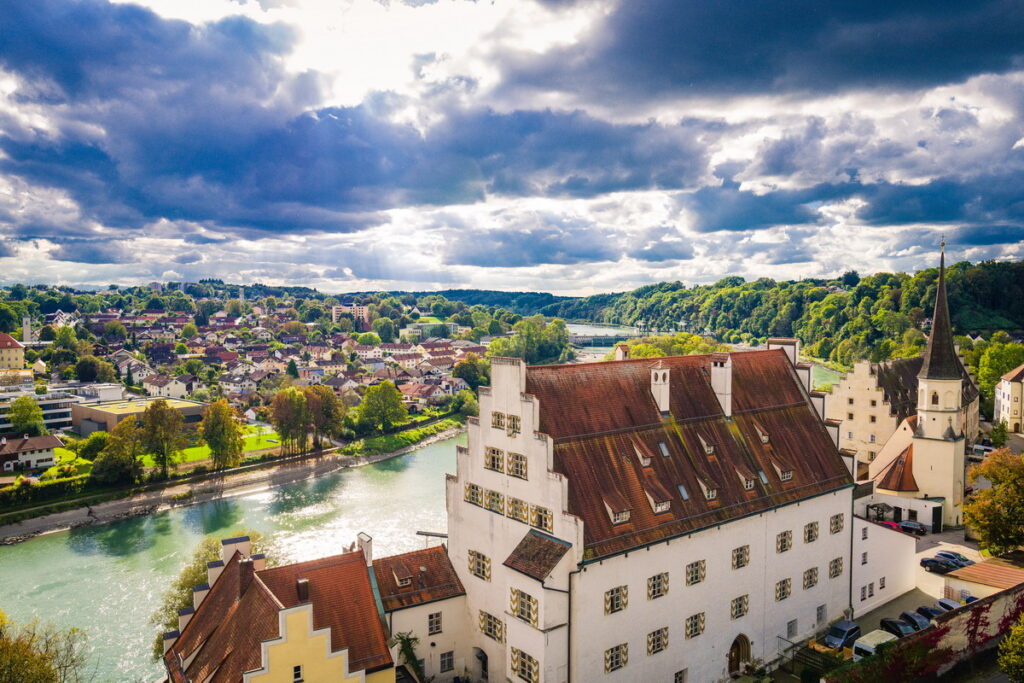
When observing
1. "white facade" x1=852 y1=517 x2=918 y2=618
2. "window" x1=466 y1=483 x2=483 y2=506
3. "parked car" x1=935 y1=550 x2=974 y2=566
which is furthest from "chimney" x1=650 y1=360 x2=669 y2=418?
"parked car" x1=935 y1=550 x2=974 y2=566

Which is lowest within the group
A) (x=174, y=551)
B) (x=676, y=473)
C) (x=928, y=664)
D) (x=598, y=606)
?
(x=174, y=551)

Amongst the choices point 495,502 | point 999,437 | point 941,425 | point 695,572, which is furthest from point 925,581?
point 999,437

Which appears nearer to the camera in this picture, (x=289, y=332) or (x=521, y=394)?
(x=521, y=394)

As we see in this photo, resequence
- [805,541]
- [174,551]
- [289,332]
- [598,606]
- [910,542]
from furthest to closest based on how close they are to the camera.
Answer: [289,332] → [174,551] → [910,542] → [805,541] → [598,606]

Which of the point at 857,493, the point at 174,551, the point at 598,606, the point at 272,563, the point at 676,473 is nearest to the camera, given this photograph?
the point at 598,606

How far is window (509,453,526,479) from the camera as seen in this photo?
70.1ft

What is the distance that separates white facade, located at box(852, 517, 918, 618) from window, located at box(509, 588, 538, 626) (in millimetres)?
16271

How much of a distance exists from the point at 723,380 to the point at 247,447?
2492 inches

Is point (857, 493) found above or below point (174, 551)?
above

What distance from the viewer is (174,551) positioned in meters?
45.1

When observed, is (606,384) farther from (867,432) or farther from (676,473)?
(867,432)

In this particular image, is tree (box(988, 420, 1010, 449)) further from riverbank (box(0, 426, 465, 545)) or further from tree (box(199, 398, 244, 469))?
tree (box(199, 398, 244, 469))

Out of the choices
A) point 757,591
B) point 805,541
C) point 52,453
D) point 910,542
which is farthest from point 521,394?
point 52,453

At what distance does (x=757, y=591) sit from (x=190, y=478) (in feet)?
180
